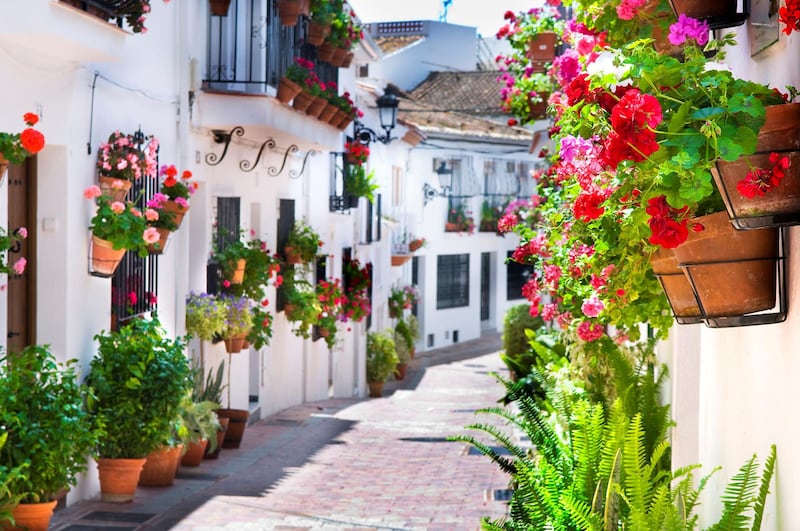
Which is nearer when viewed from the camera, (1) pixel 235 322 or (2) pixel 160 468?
(2) pixel 160 468

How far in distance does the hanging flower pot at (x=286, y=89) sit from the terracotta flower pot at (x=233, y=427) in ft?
11.9

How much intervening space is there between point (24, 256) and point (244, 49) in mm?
5435

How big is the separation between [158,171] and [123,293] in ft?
4.83

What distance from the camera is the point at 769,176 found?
3.33 metres

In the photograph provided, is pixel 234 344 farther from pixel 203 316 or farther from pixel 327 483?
pixel 327 483

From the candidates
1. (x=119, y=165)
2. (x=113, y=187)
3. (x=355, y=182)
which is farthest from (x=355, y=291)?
(x=119, y=165)

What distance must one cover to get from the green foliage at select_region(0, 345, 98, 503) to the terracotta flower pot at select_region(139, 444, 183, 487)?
7.83ft

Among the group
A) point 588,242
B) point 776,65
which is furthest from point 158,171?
point 776,65

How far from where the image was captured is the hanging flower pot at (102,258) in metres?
10.2

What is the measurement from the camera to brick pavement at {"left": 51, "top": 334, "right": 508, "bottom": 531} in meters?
9.74

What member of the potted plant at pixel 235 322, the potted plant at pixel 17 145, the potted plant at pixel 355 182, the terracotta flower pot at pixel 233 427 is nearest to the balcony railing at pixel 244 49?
the potted plant at pixel 235 322

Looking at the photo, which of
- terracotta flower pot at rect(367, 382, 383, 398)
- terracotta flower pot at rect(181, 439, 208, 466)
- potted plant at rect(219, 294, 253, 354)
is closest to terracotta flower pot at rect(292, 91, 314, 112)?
potted plant at rect(219, 294, 253, 354)

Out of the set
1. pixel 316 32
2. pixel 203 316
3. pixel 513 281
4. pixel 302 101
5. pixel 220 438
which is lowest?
pixel 220 438

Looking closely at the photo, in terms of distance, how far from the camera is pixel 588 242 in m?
5.38
